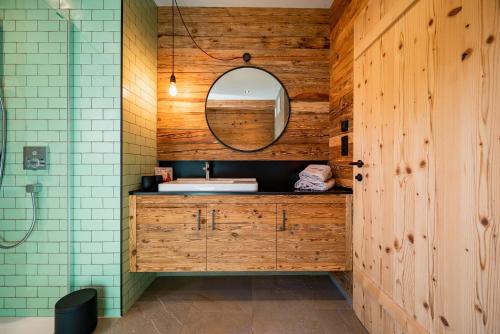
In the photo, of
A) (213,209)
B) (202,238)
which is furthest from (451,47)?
(202,238)

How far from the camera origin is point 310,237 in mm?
1972

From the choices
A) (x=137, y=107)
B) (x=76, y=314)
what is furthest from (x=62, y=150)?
(x=76, y=314)

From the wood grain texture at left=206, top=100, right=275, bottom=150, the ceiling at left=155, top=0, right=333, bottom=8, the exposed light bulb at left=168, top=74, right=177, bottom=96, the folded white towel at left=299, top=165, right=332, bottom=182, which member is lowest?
the folded white towel at left=299, top=165, right=332, bottom=182

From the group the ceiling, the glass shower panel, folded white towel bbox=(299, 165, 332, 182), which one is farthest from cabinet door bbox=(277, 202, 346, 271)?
the ceiling

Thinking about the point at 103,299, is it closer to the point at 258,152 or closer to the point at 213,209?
the point at 213,209

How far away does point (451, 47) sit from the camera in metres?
0.99

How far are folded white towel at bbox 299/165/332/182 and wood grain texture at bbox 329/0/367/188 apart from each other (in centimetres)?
13

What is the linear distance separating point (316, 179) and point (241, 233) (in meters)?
0.83

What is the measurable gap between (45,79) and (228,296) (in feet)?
7.53

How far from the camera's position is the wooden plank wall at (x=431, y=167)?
845mm

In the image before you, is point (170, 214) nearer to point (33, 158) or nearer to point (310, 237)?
point (33, 158)

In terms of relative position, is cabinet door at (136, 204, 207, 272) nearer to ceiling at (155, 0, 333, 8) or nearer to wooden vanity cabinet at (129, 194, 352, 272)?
wooden vanity cabinet at (129, 194, 352, 272)

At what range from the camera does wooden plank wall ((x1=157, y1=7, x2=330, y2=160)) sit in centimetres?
253

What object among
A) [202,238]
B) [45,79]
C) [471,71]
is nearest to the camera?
[471,71]
